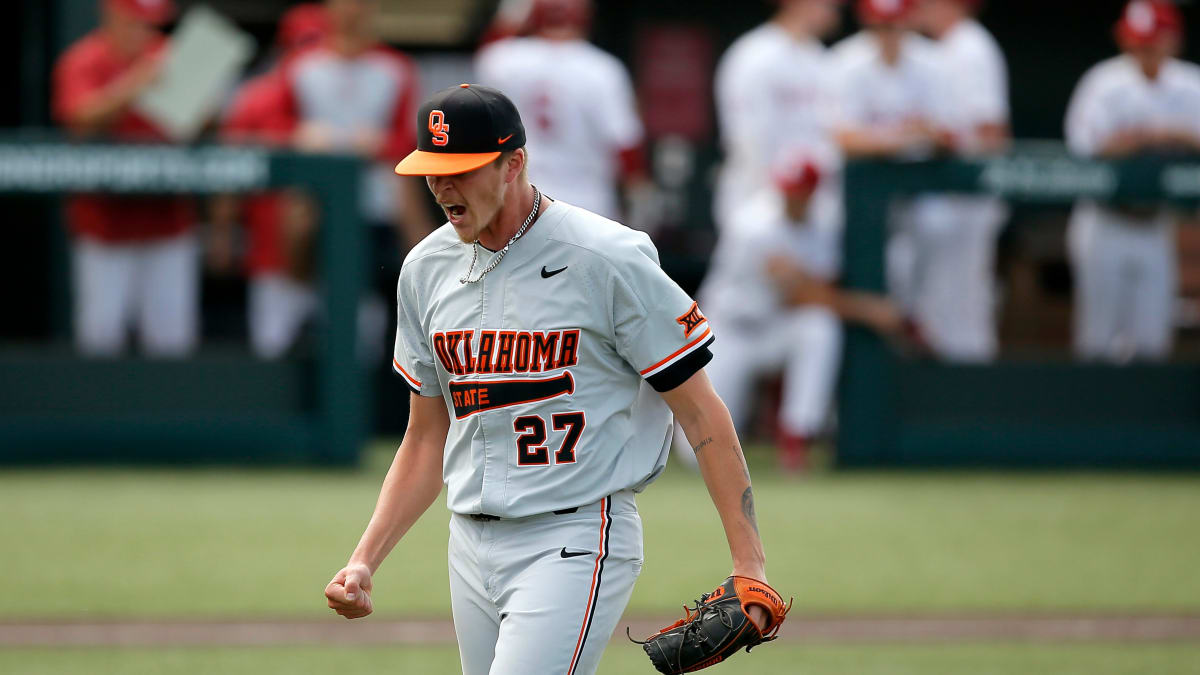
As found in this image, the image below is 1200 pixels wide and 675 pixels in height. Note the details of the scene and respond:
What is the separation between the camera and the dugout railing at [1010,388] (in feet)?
29.6

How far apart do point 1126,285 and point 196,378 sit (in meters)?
5.41

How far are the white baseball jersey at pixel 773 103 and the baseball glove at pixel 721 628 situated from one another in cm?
653

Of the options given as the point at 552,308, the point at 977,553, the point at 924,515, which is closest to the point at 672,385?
the point at 552,308

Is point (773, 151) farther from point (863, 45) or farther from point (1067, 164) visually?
point (1067, 164)

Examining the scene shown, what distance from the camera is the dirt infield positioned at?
5.30m

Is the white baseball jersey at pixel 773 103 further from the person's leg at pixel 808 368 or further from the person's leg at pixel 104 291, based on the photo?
the person's leg at pixel 104 291

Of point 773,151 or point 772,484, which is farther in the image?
point 773,151

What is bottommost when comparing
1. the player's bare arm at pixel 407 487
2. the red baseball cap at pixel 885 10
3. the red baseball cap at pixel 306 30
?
the red baseball cap at pixel 306 30

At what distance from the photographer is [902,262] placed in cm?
997

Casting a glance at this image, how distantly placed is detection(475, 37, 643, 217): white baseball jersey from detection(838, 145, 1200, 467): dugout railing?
142 cm

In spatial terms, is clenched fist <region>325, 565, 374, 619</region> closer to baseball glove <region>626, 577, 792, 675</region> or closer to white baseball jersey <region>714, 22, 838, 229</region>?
baseball glove <region>626, 577, 792, 675</region>

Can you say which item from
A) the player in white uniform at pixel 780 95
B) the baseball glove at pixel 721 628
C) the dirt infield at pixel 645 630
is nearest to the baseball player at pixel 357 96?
the player in white uniform at pixel 780 95

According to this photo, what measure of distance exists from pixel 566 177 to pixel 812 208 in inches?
56.3

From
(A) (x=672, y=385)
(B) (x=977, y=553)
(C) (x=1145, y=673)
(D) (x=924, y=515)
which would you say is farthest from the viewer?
(D) (x=924, y=515)
